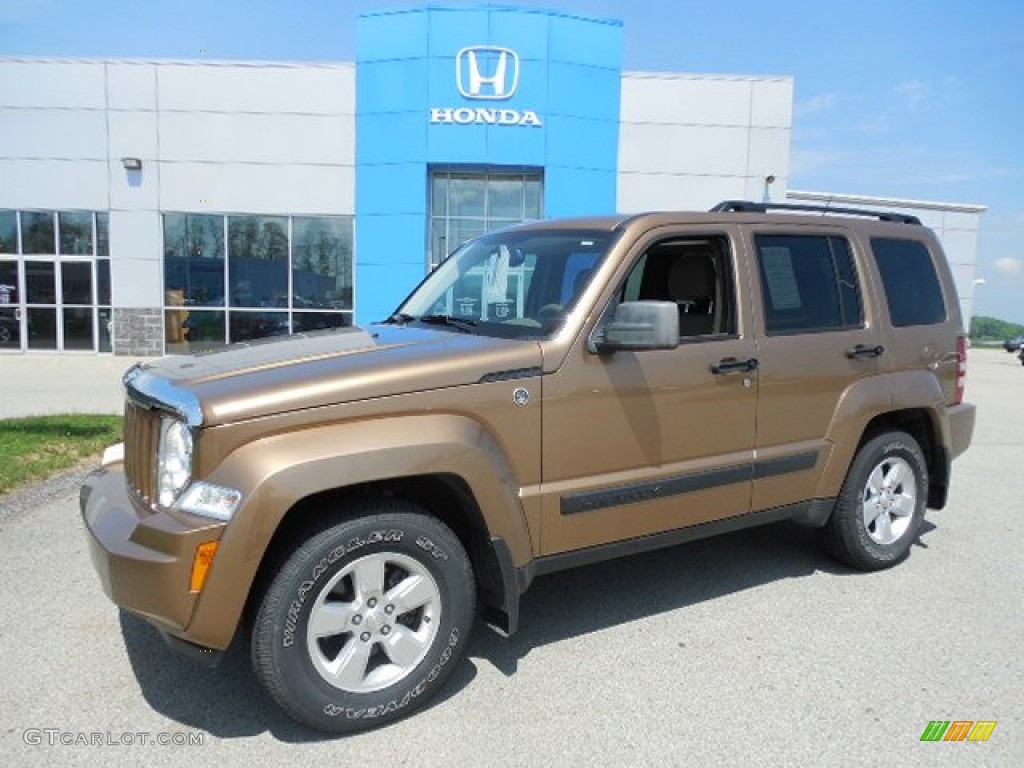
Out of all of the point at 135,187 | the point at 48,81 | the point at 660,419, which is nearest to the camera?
the point at 660,419

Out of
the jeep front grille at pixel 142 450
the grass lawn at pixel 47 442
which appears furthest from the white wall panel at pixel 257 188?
the jeep front grille at pixel 142 450

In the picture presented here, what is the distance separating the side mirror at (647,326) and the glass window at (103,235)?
1899 centimetres

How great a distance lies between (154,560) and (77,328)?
63.7ft

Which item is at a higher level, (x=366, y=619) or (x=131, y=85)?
(x=131, y=85)

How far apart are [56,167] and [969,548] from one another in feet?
67.4

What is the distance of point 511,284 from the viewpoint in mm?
3926

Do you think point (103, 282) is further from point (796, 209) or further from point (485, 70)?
point (796, 209)

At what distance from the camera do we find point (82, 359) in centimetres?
1817

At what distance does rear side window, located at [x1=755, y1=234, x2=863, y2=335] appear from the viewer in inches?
161

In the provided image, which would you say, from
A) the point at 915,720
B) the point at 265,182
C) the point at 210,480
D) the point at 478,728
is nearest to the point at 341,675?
the point at 478,728

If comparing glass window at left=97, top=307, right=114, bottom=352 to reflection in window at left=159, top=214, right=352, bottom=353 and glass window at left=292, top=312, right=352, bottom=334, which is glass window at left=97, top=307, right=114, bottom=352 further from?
glass window at left=292, top=312, right=352, bottom=334

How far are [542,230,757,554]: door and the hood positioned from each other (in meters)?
0.35

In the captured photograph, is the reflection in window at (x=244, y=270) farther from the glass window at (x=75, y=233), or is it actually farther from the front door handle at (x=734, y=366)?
the front door handle at (x=734, y=366)

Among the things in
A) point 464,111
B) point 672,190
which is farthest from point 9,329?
point 672,190
